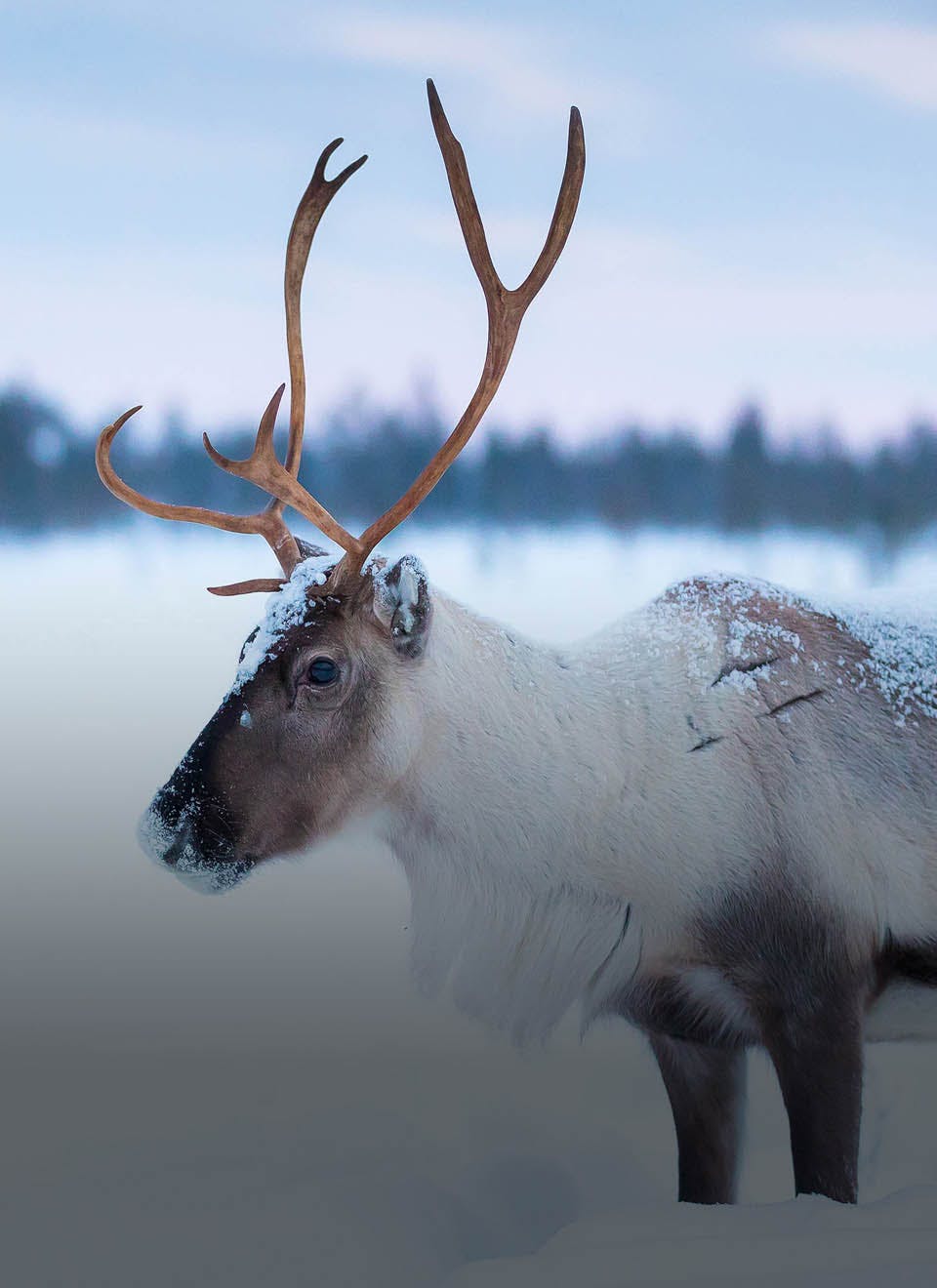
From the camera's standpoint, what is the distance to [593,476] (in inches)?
200

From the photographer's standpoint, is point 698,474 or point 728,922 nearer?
point 728,922

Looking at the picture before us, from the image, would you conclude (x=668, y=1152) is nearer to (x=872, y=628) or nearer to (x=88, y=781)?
(x=872, y=628)

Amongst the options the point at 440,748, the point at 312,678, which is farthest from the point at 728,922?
the point at 312,678

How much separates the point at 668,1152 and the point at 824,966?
1231 millimetres

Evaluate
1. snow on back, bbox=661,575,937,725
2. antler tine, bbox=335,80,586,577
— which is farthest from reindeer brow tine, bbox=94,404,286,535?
snow on back, bbox=661,575,937,725

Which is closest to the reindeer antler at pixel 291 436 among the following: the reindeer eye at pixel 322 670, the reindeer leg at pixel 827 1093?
the reindeer eye at pixel 322 670

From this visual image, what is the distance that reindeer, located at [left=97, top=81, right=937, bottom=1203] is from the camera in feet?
6.99

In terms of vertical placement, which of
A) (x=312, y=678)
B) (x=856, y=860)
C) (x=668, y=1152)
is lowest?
(x=668, y=1152)

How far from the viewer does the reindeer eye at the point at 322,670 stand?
7.11ft

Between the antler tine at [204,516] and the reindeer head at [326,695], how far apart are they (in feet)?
Result: 0.39

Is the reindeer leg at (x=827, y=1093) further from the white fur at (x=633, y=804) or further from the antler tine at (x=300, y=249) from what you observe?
the antler tine at (x=300, y=249)

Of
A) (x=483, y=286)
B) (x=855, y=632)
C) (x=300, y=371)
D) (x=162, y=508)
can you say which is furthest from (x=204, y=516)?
(x=855, y=632)

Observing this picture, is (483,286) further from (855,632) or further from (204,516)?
(855,632)

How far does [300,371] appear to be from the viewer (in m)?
2.55
